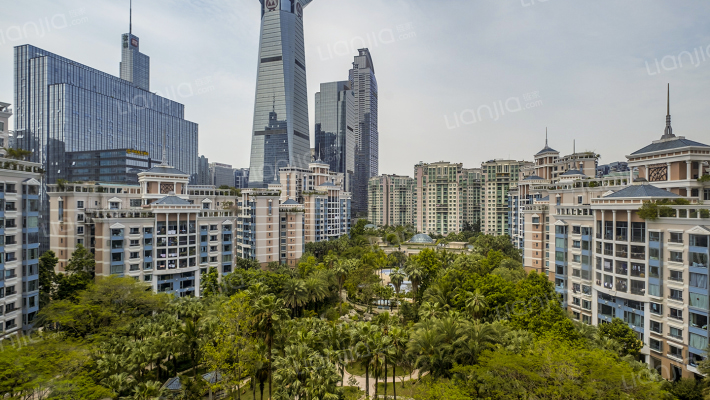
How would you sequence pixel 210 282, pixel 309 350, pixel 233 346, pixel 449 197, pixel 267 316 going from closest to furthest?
pixel 267 316, pixel 309 350, pixel 233 346, pixel 210 282, pixel 449 197

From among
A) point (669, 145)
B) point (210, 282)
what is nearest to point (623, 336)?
point (669, 145)

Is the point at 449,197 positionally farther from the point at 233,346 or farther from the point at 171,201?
the point at 233,346

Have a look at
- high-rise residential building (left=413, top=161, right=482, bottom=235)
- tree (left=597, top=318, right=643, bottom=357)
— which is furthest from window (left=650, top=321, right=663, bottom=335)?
high-rise residential building (left=413, top=161, right=482, bottom=235)

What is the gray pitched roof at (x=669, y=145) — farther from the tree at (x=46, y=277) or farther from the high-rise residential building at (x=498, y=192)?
the high-rise residential building at (x=498, y=192)

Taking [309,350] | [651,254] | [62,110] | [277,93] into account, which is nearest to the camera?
[309,350]

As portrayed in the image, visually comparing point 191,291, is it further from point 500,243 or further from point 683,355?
A: point 500,243

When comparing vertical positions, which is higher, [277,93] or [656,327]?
[277,93]

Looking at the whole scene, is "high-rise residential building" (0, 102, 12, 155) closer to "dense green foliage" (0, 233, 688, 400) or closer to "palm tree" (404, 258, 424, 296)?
"dense green foliage" (0, 233, 688, 400)
